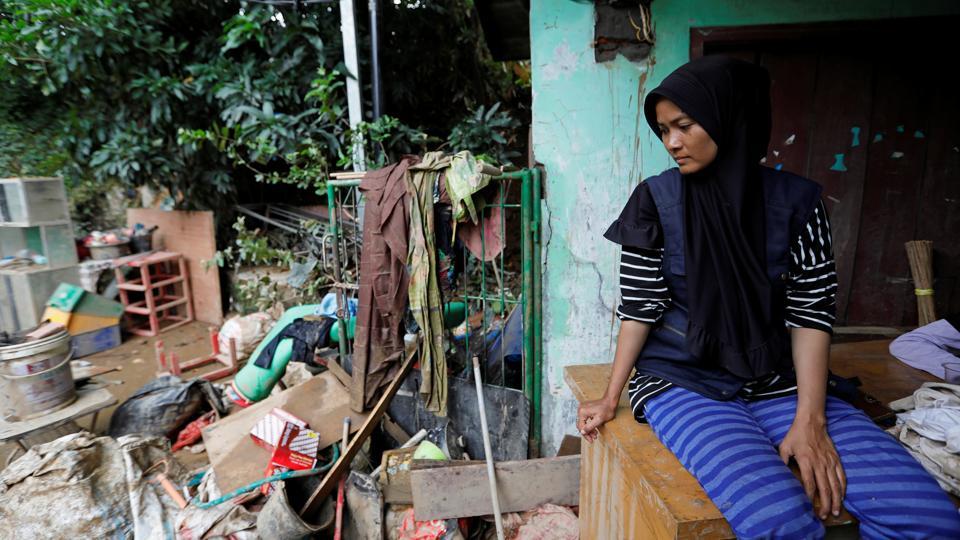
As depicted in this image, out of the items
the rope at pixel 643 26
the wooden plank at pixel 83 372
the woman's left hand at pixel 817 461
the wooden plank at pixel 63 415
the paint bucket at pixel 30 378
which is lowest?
the wooden plank at pixel 63 415

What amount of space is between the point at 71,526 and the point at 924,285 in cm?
458

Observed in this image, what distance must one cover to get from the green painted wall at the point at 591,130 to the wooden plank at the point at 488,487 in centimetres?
58

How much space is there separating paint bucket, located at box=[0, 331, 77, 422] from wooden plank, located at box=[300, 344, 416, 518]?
7.25 feet

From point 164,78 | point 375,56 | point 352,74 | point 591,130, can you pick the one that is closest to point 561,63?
point 591,130

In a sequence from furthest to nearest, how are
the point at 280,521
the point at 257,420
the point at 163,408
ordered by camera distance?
1. the point at 163,408
2. the point at 257,420
3. the point at 280,521

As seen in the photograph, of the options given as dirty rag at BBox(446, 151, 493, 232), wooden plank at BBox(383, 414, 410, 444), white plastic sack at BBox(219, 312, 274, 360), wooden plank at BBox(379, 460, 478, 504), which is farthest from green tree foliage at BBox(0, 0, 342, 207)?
wooden plank at BBox(379, 460, 478, 504)

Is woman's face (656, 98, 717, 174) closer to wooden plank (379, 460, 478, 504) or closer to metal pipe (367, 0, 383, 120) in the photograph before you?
wooden plank (379, 460, 478, 504)

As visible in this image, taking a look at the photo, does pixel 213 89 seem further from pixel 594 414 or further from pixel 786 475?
pixel 786 475

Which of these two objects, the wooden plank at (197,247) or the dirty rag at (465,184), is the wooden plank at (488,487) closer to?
the dirty rag at (465,184)

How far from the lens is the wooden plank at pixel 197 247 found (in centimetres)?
616

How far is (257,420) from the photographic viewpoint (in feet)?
10.1

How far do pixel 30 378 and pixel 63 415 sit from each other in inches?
12.8

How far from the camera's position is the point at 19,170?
624 cm

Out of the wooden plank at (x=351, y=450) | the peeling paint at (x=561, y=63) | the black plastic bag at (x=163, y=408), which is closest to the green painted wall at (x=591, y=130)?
the peeling paint at (x=561, y=63)
